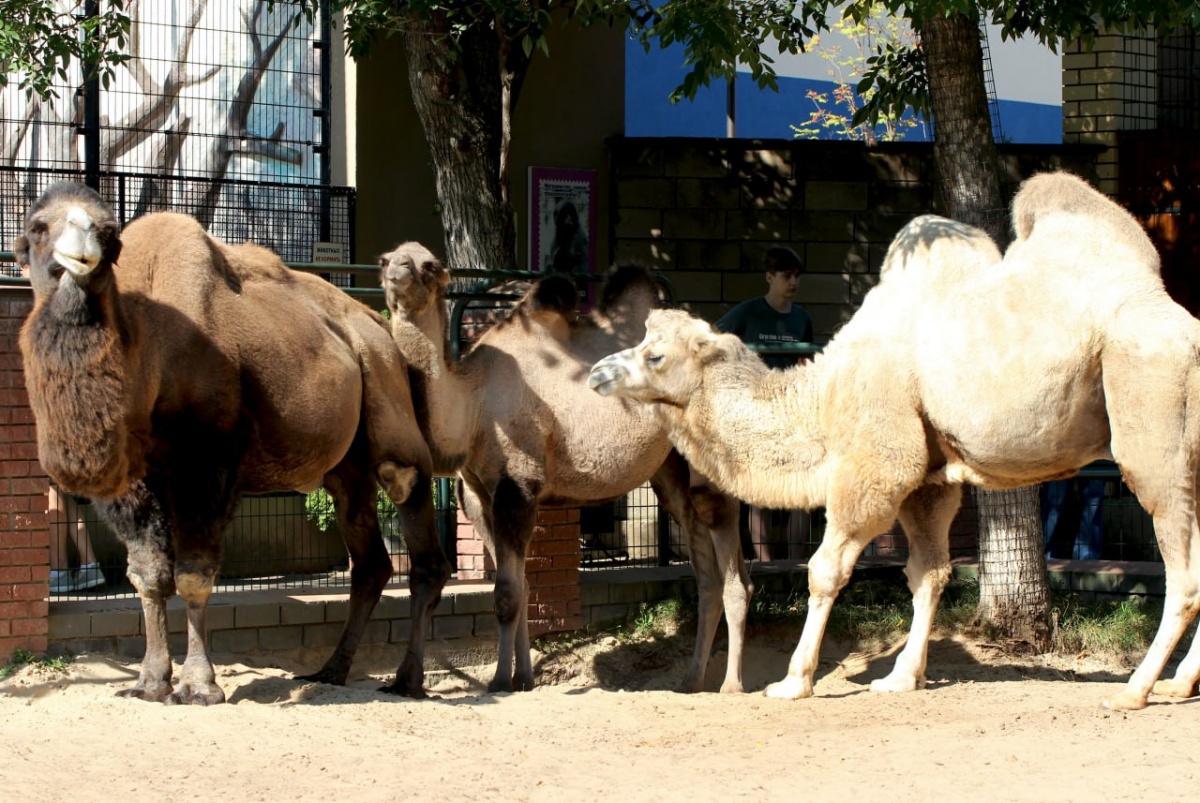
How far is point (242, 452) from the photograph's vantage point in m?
6.58

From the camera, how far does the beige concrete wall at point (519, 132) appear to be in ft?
51.3

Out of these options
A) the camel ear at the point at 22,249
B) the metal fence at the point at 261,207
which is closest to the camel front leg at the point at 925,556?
the camel ear at the point at 22,249

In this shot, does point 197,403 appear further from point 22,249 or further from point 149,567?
point 22,249

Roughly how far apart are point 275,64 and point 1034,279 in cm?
993

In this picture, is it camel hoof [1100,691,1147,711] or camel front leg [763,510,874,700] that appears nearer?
camel hoof [1100,691,1147,711]

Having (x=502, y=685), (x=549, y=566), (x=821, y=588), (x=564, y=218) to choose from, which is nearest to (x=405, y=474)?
(x=502, y=685)

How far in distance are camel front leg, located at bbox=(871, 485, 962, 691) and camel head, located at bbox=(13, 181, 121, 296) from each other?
13.5 ft

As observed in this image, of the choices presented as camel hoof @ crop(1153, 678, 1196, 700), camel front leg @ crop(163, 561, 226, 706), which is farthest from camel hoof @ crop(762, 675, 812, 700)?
camel front leg @ crop(163, 561, 226, 706)

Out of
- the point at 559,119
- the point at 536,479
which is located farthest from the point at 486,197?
the point at 559,119

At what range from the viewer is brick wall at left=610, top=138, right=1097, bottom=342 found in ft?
52.6

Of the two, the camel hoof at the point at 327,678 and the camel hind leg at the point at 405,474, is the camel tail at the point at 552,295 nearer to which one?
the camel hind leg at the point at 405,474

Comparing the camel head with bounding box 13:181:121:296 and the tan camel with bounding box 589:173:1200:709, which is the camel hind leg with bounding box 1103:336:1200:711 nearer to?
the tan camel with bounding box 589:173:1200:709

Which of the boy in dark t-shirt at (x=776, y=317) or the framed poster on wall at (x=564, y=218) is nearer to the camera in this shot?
the boy in dark t-shirt at (x=776, y=317)

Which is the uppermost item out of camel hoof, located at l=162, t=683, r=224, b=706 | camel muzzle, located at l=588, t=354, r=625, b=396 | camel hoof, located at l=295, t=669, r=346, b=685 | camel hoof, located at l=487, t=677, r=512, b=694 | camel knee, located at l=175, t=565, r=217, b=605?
camel muzzle, located at l=588, t=354, r=625, b=396
